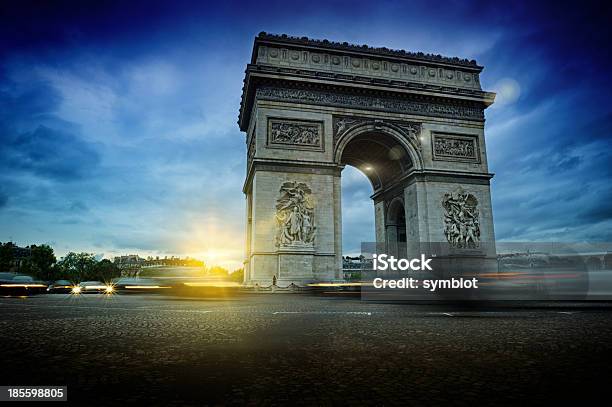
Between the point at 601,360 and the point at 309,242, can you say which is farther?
the point at 309,242

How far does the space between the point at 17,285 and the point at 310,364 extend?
757 inches

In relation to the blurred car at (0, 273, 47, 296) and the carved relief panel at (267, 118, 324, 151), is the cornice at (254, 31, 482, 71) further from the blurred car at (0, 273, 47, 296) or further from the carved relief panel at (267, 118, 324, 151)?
the blurred car at (0, 273, 47, 296)

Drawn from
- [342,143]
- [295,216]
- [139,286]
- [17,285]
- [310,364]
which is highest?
[342,143]

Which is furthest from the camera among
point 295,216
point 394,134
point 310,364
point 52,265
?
point 52,265

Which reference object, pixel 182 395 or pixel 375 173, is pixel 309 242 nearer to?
pixel 375 173

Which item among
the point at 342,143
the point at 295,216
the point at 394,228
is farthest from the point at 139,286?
the point at 394,228

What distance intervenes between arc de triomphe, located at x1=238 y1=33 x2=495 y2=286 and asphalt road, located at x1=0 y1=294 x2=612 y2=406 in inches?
618

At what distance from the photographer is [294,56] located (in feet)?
75.6

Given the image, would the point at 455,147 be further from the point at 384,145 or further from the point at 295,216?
the point at 295,216

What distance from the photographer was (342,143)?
2272 centimetres

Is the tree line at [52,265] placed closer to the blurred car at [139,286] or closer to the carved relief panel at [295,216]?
the blurred car at [139,286]

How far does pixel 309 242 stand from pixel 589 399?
62.0 ft

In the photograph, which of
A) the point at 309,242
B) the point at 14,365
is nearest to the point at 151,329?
the point at 14,365

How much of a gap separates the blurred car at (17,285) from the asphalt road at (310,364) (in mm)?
15606
